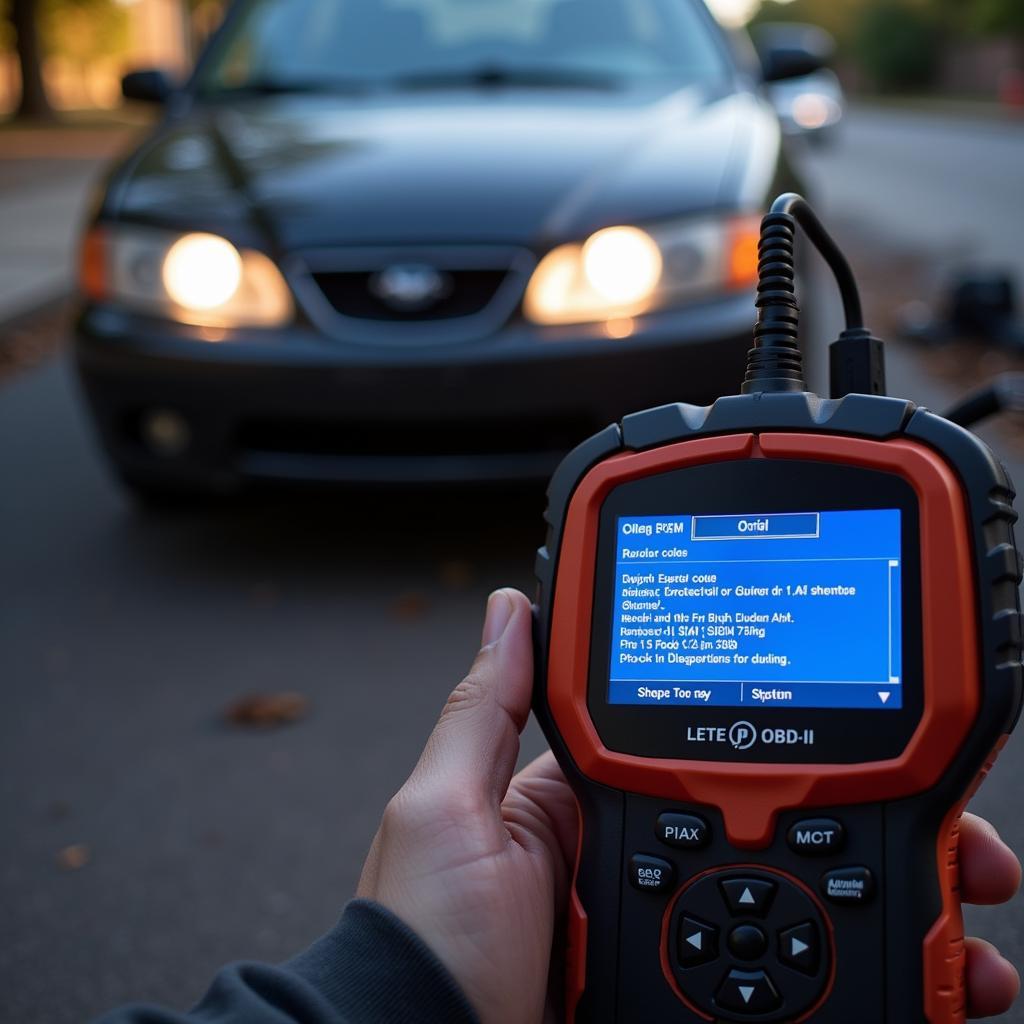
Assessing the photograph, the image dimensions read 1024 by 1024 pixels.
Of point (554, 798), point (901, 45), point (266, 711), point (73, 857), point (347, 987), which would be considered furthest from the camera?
point (901, 45)

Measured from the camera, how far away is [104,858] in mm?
2723

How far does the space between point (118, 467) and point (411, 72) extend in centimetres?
175

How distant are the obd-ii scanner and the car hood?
2136mm

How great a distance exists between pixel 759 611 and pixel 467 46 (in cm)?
384

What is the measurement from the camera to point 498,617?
166cm

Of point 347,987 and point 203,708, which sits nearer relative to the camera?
point 347,987

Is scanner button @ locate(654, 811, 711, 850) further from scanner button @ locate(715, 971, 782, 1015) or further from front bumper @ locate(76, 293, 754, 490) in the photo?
front bumper @ locate(76, 293, 754, 490)

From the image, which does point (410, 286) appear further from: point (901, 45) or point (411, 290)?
point (901, 45)

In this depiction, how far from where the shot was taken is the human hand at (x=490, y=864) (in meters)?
1.50

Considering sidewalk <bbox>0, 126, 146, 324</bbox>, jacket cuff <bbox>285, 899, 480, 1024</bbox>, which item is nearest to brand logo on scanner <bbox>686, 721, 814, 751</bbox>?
jacket cuff <bbox>285, 899, 480, 1024</bbox>

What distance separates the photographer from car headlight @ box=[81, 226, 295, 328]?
3781 mm

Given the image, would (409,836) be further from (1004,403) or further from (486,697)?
(1004,403)

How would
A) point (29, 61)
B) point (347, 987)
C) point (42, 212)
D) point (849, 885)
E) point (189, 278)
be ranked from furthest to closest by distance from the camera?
→ point (29, 61) → point (42, 212) → point (189, 278) → point (849, 885) → point (347, 987)

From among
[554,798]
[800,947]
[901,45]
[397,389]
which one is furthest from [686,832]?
[901,45]
